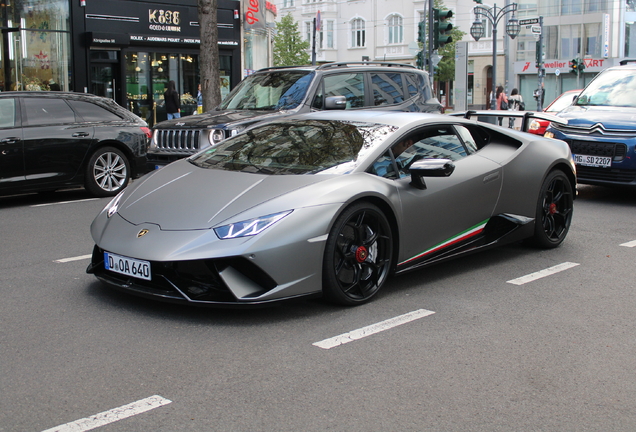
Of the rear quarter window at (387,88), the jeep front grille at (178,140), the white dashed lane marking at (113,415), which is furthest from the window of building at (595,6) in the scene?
the white dashed lane marking at (113,415)

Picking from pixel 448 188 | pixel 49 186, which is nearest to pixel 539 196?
pixel 448 188

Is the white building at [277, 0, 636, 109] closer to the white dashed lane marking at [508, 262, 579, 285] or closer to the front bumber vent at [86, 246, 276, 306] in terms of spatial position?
the white dashed lane marking at [508, 262, 579, 285]

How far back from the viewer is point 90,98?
1104cm

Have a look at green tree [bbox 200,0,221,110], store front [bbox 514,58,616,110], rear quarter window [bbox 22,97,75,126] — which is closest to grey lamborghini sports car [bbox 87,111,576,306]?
rear quarter window [bbox 22,97,75,126]

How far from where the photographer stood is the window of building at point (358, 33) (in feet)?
241

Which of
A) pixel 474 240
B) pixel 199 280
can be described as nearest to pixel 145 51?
pixel 474 240

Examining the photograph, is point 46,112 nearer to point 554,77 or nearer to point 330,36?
point 554,77

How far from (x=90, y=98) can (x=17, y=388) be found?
8.08 meters

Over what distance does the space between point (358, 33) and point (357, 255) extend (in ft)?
234

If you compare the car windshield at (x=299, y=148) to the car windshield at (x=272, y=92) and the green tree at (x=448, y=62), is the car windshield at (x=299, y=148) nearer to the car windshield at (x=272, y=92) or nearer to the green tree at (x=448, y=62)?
the car windshield at (x=272, y=92)

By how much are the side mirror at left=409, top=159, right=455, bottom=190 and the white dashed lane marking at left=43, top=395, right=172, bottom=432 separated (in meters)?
2.62

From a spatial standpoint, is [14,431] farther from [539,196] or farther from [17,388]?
[539,196]

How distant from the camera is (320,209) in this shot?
4.77 metres

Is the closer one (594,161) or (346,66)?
(594,161)
